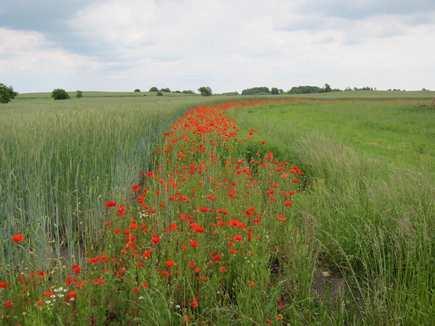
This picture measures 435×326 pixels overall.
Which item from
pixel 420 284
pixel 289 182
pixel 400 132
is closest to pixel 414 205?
pixel 420 284

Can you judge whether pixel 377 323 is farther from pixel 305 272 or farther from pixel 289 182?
pixel 289 182

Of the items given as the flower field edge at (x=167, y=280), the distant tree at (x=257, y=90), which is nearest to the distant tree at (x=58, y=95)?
the distant tree at (x=257, y=90)

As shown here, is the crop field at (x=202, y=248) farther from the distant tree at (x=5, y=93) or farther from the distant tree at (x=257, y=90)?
the distant tree at (x=257, y=90)

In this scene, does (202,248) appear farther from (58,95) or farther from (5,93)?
(58,95)

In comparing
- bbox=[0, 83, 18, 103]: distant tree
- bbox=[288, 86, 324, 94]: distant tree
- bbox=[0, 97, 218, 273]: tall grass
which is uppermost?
bbox=[288, 86, 324, 94]: distant tree

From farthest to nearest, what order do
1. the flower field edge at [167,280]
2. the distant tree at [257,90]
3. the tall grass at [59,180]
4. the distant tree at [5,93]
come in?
1. the distant tree at [257,90]
2. the distant tree at [5,93]
3. the tall grass at [59,180]
4. the flower field edge at [167,280]

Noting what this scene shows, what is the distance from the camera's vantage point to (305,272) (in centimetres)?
306

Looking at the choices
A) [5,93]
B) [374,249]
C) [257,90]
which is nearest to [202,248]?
[374,249]

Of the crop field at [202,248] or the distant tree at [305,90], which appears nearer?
the crop field at [202,248]

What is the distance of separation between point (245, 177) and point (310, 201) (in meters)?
0.95

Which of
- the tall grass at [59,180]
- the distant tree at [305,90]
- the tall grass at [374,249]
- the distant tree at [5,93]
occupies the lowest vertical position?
the tall grass at [374,249]

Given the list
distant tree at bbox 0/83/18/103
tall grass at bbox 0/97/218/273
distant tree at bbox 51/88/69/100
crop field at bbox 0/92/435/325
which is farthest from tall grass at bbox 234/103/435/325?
distant tree at bbox 51/88/69/100

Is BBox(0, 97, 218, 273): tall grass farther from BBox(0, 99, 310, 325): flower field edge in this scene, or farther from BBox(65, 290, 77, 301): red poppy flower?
BBox(65, 290, 77, 301): red poppy flower

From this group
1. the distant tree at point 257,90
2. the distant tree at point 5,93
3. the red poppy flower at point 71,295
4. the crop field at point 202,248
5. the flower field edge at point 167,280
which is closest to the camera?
the red poppy flower at point 71,295
